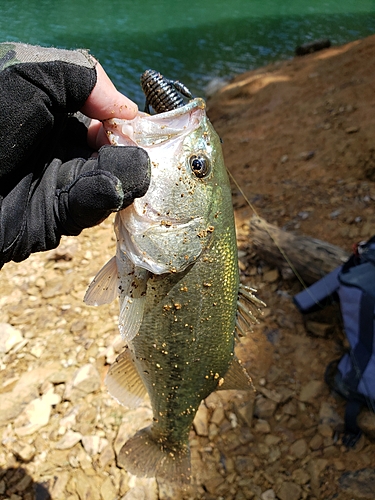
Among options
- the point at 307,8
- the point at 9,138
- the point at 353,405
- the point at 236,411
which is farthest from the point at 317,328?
the point at 307,8

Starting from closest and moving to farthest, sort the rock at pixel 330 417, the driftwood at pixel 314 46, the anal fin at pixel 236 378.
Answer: the anal fin at pixel 236 378, the rock at pixel 330 417, the driftwood at pixel 314 46

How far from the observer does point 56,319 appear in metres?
4.22

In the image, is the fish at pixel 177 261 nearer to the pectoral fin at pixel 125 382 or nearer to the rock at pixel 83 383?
the pectoral fin at pixel 125 382

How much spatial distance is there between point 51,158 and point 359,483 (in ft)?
9.40

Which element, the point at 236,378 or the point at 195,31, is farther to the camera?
the point at 195,31

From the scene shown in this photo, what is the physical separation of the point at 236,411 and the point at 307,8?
24953 mm

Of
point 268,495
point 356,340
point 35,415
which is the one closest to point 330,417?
point 356,340

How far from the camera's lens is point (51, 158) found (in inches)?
84.6

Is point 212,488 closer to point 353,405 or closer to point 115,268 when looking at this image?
point 353,405

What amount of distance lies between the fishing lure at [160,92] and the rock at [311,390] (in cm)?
254

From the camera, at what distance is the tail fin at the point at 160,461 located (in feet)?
8.66

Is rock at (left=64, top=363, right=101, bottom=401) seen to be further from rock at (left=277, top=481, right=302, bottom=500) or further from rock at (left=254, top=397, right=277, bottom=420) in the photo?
rock at (left=277, top=481, right=302, bottom=500)

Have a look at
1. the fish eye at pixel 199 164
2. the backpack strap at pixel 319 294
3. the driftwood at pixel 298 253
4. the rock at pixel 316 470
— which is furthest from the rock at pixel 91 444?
the driftwood at pixel 298 253

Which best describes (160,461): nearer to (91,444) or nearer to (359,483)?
(91,444)
